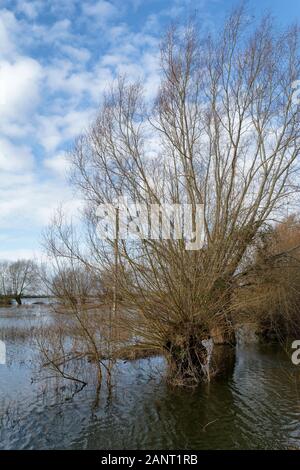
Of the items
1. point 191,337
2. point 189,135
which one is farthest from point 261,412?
point 189,135

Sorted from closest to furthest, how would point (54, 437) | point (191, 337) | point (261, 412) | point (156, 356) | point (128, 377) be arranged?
point (54, 437) → point (261, 412) → point (191, 337) → point (128, 377) → point (156, 356)

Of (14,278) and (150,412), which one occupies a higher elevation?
(14,278)

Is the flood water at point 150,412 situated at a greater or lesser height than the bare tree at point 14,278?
lesser

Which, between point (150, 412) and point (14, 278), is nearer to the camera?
point (150, 412)

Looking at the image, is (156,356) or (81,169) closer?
(81,169)

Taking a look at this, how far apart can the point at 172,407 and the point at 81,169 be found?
7.34 metres

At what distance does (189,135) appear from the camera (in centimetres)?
1143

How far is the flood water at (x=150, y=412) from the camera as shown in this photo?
6426 mm

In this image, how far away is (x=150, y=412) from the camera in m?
7.90

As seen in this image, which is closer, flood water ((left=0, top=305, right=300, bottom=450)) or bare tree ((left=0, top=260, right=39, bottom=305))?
flood water ((left=0, top=305, right=300, bottom=450))

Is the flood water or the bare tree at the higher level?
the bare tree

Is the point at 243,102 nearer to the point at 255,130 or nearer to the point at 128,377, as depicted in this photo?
the point at 255,130

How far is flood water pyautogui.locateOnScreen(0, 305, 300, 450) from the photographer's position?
21.1 ft

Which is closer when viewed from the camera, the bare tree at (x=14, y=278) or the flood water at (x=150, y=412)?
the flood water at (x=150, y=412)
